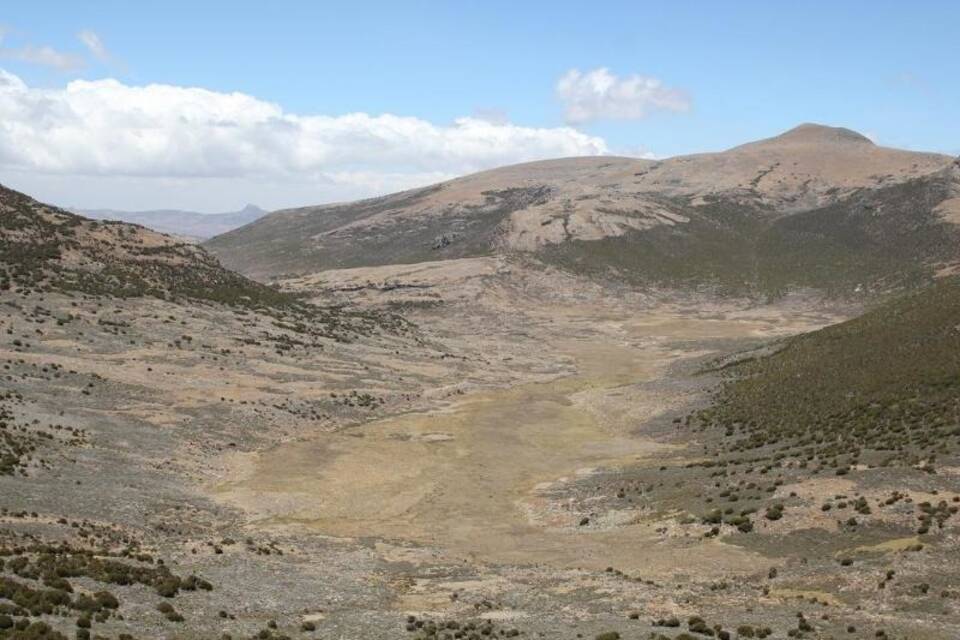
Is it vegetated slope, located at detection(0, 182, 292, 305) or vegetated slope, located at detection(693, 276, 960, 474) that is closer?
vegetated slope, located at detection(693, 276, 960, 474)

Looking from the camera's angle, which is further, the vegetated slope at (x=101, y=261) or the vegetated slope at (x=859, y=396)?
the vegetated slope at (x=101, y=261)

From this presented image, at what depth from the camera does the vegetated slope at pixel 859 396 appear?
5322cm

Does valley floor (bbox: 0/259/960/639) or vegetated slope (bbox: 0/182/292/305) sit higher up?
vegetated slope (bbox: 0/182/292/305)

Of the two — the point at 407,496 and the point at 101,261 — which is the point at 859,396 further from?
the point at 101,261

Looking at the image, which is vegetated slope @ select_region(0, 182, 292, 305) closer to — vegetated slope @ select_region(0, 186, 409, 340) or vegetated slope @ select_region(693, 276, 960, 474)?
vegetated slope @ select_region(0, 186, 409, 340)

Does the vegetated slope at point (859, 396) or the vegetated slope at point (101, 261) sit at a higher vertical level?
the vegetated slope at point (101, 261)

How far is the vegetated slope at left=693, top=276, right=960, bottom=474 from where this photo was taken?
53219 mm

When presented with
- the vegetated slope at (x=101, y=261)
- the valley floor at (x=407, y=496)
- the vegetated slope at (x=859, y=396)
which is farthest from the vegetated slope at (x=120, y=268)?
the vegetated slope at (x=859, y=396)

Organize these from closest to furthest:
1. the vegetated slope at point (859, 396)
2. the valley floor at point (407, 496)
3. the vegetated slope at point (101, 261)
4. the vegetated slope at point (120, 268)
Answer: the valley floor at point (407, 496)
the vegetated slope at point (859, 396)
the vegetated slope at point (101, 261)
the vegetated slope at point (120, 268)

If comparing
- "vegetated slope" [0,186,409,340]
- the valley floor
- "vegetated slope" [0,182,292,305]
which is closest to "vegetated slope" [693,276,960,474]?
the valley floor

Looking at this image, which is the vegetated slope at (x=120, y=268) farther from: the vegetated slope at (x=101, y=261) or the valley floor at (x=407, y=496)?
the valley floor at (x=407, y=496)

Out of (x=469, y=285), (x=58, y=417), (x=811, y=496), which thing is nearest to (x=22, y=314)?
(x=58, y=417)

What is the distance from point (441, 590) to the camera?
36.2m

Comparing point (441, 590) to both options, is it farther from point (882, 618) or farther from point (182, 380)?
point (182, 380)
